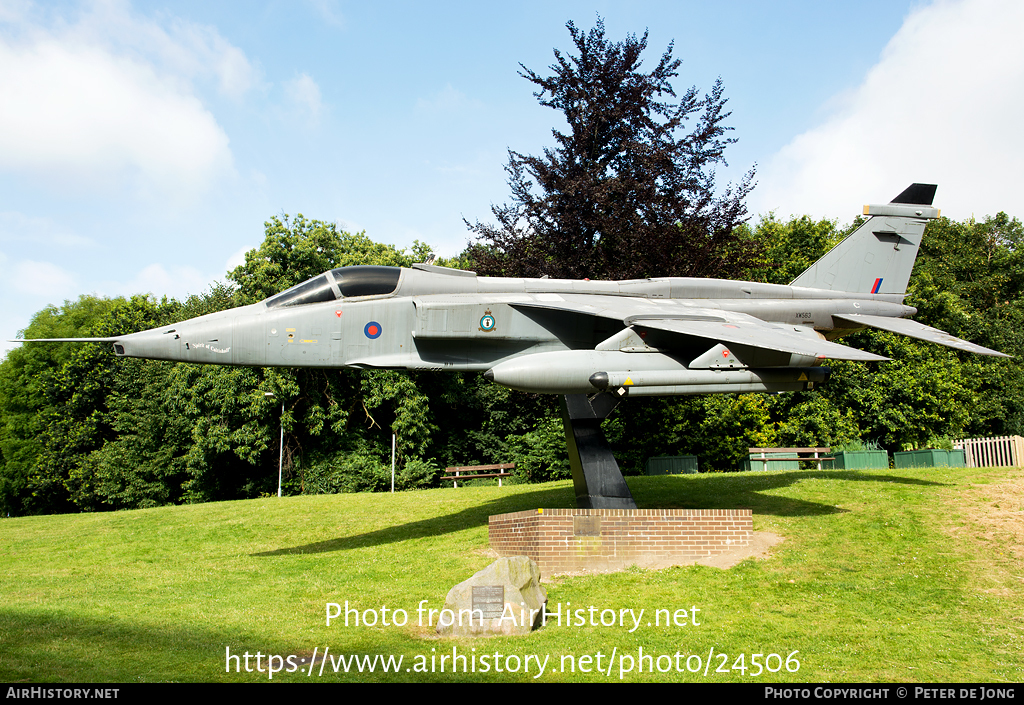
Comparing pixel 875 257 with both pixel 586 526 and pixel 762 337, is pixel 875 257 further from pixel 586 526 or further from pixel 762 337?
pixel 586 526

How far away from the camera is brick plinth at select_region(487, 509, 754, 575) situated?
1184 centimetres

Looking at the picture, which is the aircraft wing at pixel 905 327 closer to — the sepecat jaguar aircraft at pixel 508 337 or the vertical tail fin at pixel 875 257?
the sepecat jaguar aircraft at pixel 508 337

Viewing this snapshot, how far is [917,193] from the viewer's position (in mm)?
16688

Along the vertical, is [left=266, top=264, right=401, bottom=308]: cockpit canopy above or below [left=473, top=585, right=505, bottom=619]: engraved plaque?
above

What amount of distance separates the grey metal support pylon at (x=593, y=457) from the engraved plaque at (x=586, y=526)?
1046mm

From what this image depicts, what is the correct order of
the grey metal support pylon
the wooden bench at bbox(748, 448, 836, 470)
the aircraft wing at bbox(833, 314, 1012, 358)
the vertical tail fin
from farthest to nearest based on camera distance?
1. the wooden bench at bbox(748, 448, 836, 470)
2. the vertical tail fin
3. the grey metal support pylon
4. the aircraft wing at bbox(833, 314, 1012, 358)

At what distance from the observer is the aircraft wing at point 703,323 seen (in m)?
11.5

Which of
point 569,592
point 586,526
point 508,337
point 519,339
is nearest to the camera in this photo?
point 569,592

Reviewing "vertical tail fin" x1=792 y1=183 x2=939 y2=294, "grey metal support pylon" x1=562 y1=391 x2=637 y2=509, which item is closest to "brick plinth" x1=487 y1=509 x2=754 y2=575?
"grey metal support pylon" x1=562 y1=391 x2=637 y2=509

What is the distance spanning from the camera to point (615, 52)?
24297mm

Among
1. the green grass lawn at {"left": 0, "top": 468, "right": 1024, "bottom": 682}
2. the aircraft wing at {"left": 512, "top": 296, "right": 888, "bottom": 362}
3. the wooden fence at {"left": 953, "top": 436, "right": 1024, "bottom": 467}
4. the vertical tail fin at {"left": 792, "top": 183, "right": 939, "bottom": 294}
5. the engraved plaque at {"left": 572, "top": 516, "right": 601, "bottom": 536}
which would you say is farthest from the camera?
the wooden fence at {"left": 953, "top": 436, "right": 1024, "bottom": 467}

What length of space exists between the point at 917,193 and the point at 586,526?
1168 cm

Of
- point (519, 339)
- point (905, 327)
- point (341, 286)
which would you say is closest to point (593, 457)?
point (519, 339)

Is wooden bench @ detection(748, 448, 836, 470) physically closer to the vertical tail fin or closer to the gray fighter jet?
the vertical tail fin
